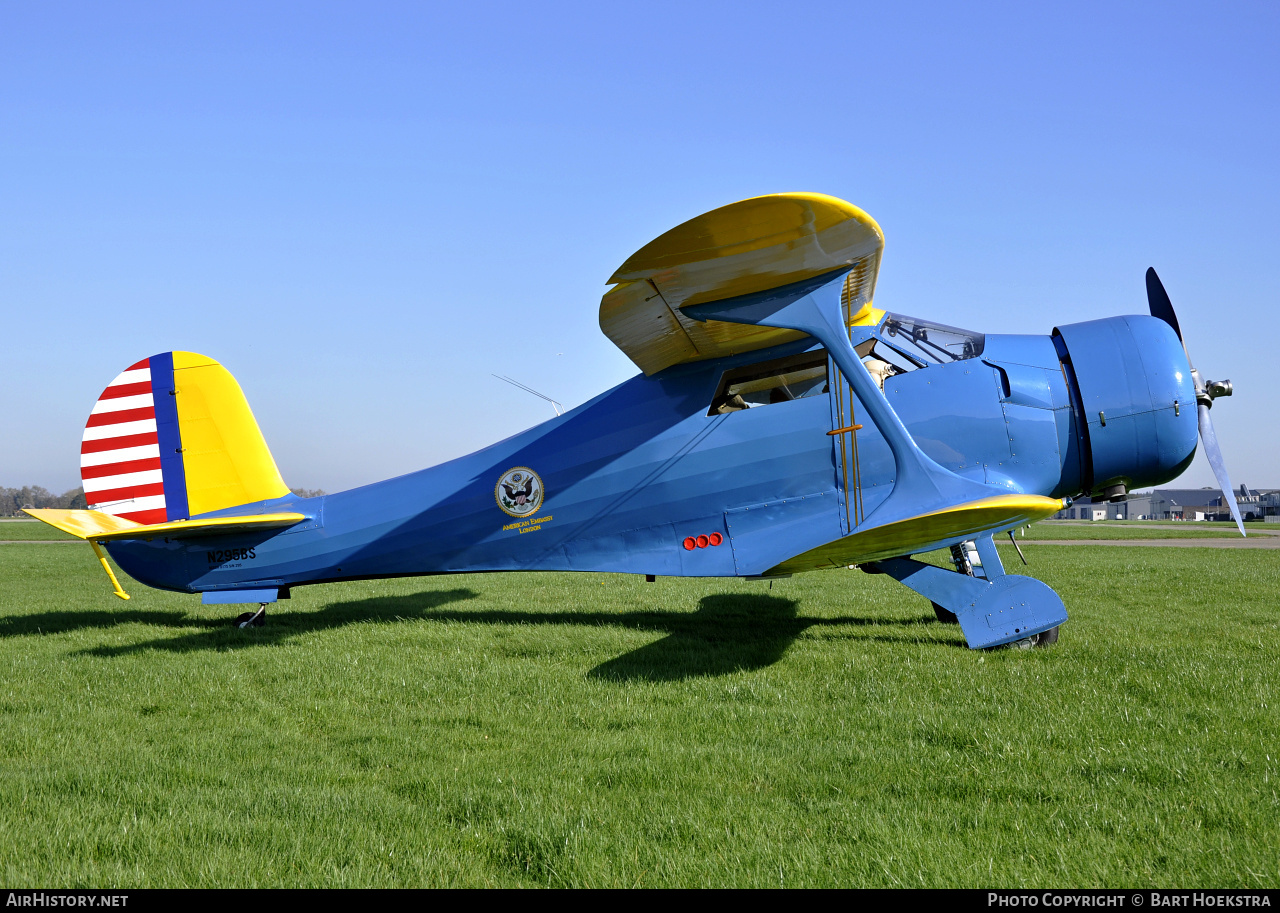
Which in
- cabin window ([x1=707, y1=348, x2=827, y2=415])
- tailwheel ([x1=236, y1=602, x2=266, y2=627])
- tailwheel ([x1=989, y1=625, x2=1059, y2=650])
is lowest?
tailwheel ([x1=989, y1=625, x2=1059, y2=650])

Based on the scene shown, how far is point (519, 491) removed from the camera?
7.58 meters

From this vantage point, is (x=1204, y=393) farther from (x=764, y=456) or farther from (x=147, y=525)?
(x=147, y=525)

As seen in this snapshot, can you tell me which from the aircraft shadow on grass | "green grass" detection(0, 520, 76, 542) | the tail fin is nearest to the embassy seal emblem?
the aircraft shadow on grass

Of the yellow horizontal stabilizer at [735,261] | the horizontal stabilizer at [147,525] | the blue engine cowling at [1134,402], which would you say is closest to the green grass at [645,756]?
the horizontal stabilizer at [147,525]

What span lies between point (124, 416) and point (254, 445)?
132cm

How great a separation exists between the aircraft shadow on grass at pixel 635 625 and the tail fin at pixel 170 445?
1464mm

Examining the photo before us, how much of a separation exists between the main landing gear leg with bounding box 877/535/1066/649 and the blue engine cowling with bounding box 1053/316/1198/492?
41.2 inches

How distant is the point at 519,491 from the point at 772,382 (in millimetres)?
2618

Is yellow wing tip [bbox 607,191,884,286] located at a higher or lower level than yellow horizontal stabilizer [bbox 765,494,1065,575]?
higher

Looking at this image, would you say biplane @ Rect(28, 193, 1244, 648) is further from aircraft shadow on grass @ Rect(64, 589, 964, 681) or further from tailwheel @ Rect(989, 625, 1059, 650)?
aircraft shadow on grass @ Rect(64, 589, 964, 681)

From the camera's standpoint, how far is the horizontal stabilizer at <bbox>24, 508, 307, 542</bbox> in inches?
295
